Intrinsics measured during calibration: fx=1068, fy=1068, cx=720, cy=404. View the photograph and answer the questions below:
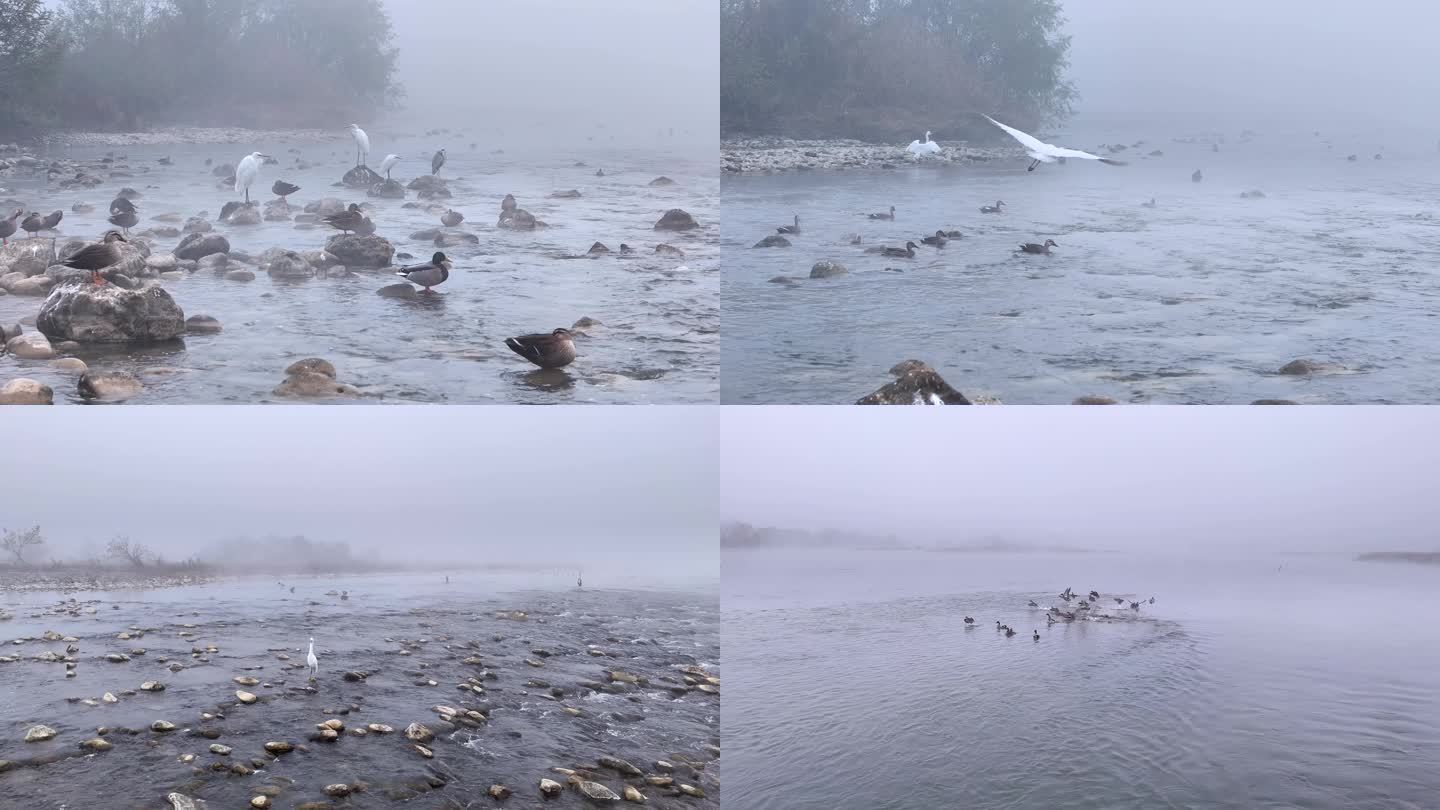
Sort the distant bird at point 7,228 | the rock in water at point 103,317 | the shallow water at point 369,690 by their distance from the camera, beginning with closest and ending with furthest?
1. the shallow water at point 369,690
2. the rock in water at point 103,317
3. the distant bird at point 7,228

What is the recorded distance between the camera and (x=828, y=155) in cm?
394

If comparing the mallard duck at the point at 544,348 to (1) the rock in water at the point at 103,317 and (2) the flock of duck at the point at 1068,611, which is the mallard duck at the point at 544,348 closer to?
(1) the rock in water at the point at 103,317

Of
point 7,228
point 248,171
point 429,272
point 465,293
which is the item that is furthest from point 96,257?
point 465,293

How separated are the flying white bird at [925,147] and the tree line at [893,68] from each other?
0.10ft

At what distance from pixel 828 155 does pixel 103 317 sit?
252cm

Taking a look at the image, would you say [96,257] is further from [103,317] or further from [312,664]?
[312,664]

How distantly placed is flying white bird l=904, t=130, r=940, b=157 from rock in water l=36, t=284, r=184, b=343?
261cm

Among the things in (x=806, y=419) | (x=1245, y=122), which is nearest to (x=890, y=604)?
(x=806, y=419)

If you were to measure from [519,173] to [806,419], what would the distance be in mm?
1386

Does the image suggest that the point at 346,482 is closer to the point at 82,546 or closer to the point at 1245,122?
the point at 82,546

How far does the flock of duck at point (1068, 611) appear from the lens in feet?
11.9

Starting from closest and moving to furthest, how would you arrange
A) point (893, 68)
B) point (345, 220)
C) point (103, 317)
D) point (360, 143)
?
1. point (103, 317)
2. point (345, 220)
3. point (360, 143)
4. point (893, 68)

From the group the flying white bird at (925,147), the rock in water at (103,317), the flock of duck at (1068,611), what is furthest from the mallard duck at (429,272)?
the flock of duck at (1068,611)

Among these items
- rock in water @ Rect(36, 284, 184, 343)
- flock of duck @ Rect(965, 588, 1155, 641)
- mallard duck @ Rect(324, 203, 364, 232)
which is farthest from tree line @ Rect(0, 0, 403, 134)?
flock of duck @ Rect(965, 588, 1155, 641)
